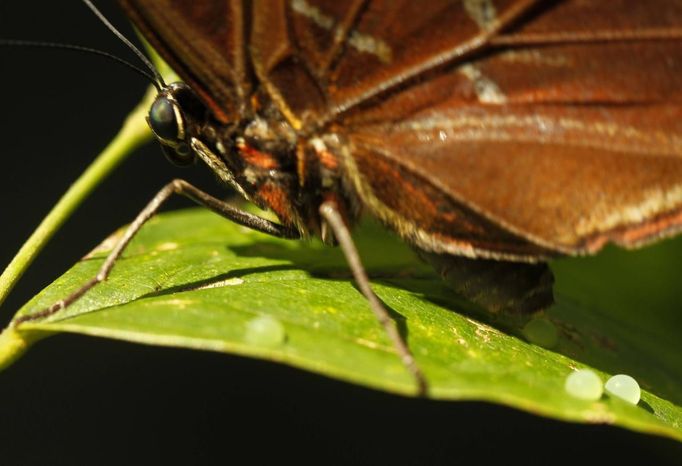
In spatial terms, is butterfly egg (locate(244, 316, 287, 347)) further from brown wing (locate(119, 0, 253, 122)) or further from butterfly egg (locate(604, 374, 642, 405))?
butterfly egg (locate(604, 374, 642, 405))

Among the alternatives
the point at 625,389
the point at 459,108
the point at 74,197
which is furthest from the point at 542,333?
the point at 74,197

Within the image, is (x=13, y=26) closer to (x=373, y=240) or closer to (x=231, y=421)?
(x=231, y=421)

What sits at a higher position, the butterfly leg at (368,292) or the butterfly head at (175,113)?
the butterfly head at (175,113)

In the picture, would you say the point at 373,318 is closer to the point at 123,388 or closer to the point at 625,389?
the point at 625,389

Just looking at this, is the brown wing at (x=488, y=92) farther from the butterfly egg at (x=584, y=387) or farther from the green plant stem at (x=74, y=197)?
the green plant stem at (x=74, y=197)

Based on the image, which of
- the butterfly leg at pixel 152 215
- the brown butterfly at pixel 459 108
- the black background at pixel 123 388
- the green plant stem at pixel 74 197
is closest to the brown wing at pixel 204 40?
the brown butterfly at pixel 459 108

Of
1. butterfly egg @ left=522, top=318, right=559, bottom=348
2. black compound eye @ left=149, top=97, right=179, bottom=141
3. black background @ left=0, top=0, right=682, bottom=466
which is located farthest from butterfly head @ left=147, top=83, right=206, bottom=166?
black background @ left=0, top=0, right=682, bottom=466
